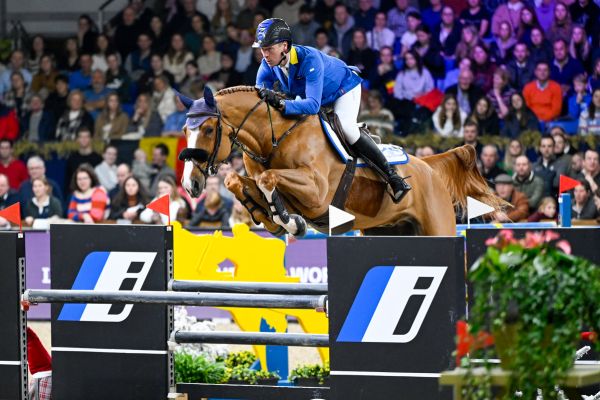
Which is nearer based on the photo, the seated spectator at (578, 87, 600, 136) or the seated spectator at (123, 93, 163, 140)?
the seated spectator at (578, 87, 600, 136)

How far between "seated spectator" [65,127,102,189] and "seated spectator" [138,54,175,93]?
1.12 m

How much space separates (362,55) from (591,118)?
2970 millimetres

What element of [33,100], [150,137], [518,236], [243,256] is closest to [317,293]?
[518,236]

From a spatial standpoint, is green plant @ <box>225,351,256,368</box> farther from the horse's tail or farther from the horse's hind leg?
the horse's tail

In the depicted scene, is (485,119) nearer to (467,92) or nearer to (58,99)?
(467,92)

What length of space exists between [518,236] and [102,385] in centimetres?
221

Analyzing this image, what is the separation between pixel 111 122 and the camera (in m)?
14.3

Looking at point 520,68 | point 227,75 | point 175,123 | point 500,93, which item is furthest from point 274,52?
point 227,75

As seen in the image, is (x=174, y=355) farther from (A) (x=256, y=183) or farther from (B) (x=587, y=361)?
(B) (x=587, y=361)

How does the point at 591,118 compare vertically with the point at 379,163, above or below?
above

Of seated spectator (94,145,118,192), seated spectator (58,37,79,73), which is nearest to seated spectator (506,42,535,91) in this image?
seated spectator (94,145,118,192)

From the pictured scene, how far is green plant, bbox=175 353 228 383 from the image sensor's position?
20.1 feet

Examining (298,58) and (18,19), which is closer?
(298,58)

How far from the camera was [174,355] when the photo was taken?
607 cm
